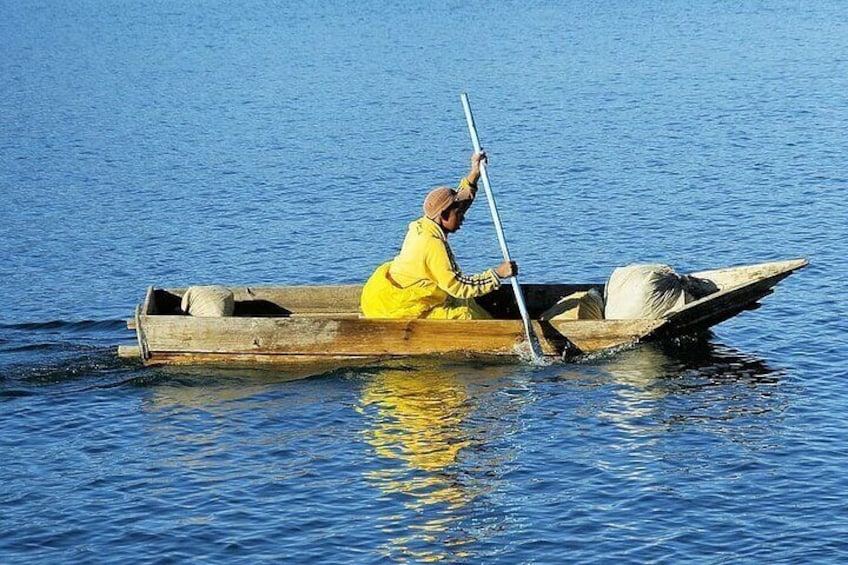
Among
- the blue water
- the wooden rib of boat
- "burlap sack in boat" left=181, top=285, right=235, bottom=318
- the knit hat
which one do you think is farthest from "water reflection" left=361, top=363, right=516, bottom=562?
"burlap sack in boat" left=181, top=285, right=235, bottom=318

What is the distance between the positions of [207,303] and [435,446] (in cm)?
317

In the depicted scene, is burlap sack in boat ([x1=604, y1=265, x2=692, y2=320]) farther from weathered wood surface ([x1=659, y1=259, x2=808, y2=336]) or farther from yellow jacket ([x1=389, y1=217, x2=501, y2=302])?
yellow jacket ([x1=389, y1=217, x2=501, y2=302])

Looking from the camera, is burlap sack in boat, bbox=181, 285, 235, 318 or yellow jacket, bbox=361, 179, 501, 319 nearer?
yellow jacket, bbox=361, 179, 501, 319

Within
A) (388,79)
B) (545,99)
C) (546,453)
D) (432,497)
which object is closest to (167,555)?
(432,497)

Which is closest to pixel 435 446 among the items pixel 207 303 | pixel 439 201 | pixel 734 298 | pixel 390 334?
pixel 390 334

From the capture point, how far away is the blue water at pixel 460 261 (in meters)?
11.5

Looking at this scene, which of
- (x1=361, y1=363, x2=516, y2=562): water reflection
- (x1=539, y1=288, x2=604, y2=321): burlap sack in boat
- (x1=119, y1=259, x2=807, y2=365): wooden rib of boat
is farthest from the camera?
(x1=539, y1=288, x2=604, y2=321): burlap sack in boat

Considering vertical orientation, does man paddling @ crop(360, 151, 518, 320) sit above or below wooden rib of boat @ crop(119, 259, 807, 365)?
above

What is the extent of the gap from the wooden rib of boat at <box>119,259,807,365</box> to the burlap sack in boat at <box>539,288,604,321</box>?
1.86 ft

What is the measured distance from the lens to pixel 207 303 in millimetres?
14750

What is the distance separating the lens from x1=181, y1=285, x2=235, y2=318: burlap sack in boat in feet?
48.3

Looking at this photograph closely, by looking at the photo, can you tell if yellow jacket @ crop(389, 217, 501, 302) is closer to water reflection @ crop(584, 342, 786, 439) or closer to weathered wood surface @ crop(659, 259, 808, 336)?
water reflection @ crop(584, 342, 786, 439)

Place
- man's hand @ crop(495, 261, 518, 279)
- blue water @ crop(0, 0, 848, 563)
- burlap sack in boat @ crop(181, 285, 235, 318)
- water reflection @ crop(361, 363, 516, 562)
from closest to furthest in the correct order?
water reflection @ crop(361, 363, 516, 562)
blue water @ crop(0, 0, 848, 563)
man's hand @ crop(495, 261, 518, 279)
burlap sack in boat @ crop(181, 285, 235, 318)

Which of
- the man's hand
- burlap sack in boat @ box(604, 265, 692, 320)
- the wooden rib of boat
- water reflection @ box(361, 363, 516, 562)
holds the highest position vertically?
the man's hand
